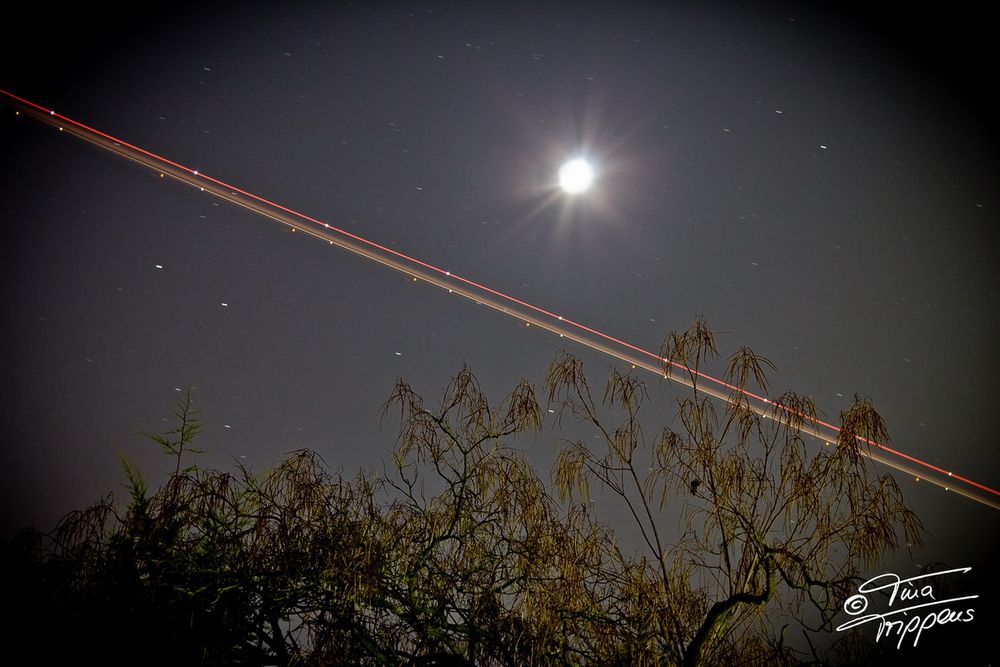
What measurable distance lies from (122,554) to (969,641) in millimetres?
5045

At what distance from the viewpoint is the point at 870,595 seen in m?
3.54

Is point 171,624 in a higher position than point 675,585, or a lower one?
lower

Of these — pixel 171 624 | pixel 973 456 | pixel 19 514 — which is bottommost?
pixel 171 624

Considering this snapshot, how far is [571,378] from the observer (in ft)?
12.6

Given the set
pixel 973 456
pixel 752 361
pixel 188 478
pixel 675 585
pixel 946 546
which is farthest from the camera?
pixel 973 456

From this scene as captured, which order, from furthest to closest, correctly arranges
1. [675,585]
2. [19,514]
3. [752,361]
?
[19,514] → [752,361] → [675,585]

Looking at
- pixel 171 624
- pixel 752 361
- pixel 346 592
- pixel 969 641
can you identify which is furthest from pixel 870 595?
pixel 171 624

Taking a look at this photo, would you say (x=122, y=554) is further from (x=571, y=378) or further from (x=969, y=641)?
(x=969, y=641)

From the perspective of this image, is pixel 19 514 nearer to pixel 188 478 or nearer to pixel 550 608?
pixel 188 478

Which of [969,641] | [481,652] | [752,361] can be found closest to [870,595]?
[969,641]

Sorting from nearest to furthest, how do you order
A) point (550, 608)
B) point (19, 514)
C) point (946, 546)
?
point (550, 608)
point (19, 514)
point (946, 546)

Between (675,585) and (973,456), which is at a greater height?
(973,456)

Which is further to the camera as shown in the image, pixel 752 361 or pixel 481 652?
pixel 752 361

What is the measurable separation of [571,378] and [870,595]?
2.02 meters
